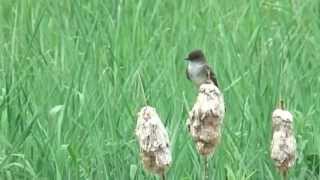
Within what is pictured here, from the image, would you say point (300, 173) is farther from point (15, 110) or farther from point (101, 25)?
point (101, 25)

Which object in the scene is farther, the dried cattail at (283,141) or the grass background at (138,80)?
the grass background at (138,80)

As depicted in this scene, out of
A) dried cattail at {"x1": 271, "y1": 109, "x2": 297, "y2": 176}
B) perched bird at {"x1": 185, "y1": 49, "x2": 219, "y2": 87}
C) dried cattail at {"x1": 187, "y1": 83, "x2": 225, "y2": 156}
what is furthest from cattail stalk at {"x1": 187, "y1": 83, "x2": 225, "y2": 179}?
perched bird at {"x1": 185, "y1": 49, "x2": 219, "y2": 87}

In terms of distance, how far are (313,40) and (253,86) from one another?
2.83ft

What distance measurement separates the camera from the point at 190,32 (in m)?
4.60

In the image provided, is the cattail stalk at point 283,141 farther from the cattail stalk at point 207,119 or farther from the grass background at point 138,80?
the grass background at point 138,80

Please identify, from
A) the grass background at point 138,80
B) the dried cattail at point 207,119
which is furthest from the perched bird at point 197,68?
the dried cattail at point 207,119

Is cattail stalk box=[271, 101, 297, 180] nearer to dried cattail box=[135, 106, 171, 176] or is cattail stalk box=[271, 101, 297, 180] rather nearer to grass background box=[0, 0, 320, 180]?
dried cattail box=[135, 106, 171, 176]

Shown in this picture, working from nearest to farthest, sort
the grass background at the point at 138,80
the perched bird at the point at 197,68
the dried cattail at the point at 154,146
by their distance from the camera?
the dried cattail at the point at 154,146 → the grass background at the point at 138,80 → the perched bird at the point at 197,68

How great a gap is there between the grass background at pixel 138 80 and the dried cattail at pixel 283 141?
17.7 inches

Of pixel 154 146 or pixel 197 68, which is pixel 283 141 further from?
pixel 197 68

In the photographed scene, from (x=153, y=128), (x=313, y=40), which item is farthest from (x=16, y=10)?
(x=153, y=128)

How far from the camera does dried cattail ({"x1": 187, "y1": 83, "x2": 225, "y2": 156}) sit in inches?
79.5

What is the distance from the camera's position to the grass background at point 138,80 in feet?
10.6

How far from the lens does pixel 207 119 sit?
2020mm
